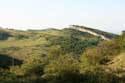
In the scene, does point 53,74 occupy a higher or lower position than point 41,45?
higher

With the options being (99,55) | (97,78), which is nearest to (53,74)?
(97,78)

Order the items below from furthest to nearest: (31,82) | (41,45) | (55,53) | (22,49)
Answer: (41,45) → (22,49) → (55,53) → (31,82)

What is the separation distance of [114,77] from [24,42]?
16113 cm

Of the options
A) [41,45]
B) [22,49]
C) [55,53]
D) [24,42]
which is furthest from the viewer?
[24,42]

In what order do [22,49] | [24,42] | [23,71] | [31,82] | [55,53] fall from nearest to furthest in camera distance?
[31,82] → [23,71] → [55,53] → [22,49] → [24,42]

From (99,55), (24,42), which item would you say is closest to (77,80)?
(99,55)

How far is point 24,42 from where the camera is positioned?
200m

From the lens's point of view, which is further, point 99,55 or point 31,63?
point 99,55

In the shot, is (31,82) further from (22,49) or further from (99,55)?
(22,49)

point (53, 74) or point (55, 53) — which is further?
point (55, 53)

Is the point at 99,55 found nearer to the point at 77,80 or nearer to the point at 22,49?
the point at 77,80

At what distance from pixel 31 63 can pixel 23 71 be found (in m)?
2.35

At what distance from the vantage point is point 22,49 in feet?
559

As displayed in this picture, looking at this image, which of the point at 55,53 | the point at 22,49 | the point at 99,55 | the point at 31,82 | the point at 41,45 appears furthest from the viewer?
the point at 41,45
